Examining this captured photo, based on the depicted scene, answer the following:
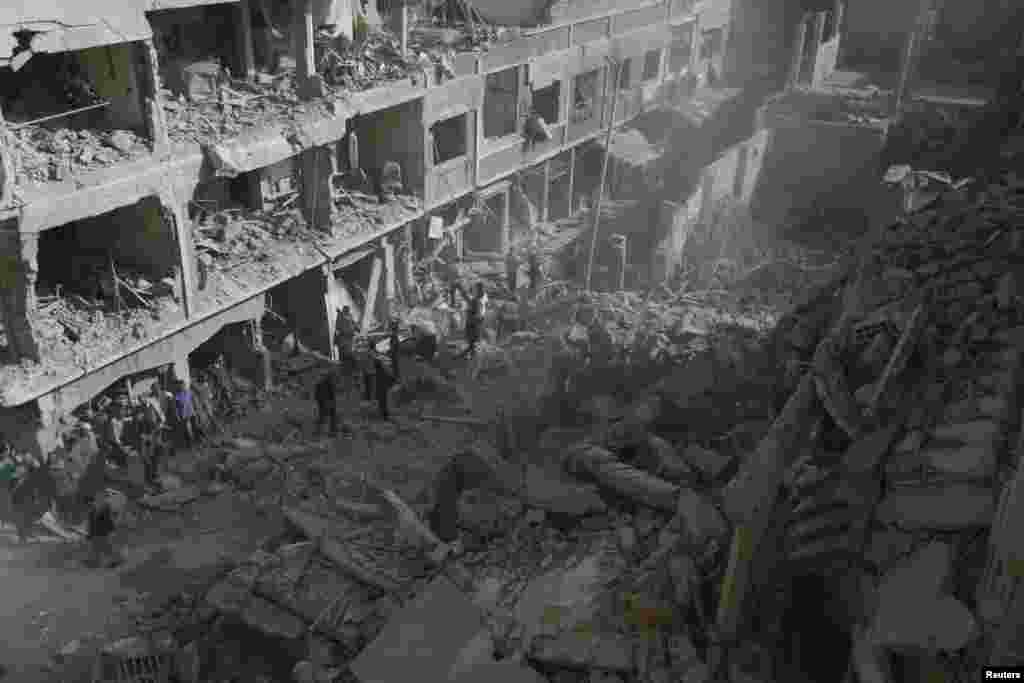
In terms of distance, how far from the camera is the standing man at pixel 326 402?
17.7 metres

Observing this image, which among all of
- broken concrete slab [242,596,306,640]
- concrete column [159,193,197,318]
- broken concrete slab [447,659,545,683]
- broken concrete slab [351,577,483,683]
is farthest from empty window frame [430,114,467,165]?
broken concrete slab [447,659,545,683]

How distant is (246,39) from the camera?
784 inches

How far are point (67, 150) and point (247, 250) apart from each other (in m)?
4.75

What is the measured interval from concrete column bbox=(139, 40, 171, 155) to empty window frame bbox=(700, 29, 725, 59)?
95.8ft

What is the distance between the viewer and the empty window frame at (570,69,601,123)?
31266mm

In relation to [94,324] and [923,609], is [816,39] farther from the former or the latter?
[923,609]

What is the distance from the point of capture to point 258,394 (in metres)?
19.9

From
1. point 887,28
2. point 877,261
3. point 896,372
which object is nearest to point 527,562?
point 896,372

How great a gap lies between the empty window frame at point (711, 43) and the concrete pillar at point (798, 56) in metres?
7.38

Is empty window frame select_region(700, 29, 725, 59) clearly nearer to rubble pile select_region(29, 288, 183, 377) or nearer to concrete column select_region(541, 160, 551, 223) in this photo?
concrete column select_region(541, 160, 551, 223)

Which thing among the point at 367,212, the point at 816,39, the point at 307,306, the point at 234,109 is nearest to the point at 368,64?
the point at 367,212

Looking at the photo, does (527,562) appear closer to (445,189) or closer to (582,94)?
(445,189)

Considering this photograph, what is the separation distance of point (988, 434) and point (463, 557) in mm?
5888

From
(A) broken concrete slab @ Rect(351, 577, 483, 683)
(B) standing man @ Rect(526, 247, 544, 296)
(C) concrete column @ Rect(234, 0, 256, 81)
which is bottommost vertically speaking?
(B) standing man @ Rect(526, 247, 544, 296)
